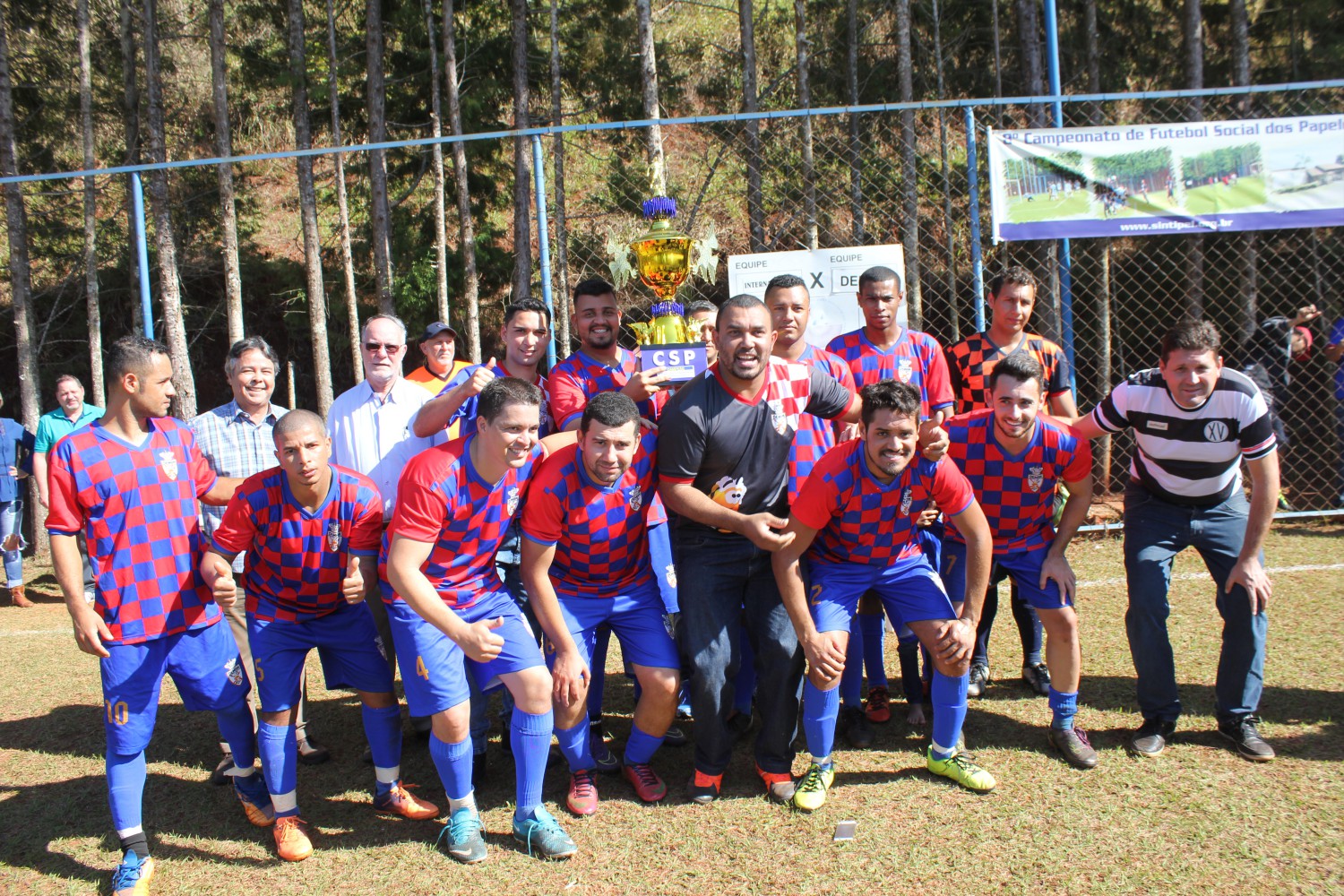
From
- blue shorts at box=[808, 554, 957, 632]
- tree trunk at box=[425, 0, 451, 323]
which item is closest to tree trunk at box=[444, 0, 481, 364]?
tree trunk at box=[425, 0, 451, 323]

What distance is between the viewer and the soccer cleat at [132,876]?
3.13m

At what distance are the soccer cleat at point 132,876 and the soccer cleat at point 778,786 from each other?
231 cm

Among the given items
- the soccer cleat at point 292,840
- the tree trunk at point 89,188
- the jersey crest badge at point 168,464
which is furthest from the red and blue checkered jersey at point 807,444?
the tree trunk at point 89,188

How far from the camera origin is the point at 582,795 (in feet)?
11.8

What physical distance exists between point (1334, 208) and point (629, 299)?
9644mm

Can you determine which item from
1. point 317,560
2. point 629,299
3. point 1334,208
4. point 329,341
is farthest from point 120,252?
→ point 1334,208

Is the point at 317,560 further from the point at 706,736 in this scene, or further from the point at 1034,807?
the point at 1034,807

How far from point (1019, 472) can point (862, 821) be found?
1.61 m

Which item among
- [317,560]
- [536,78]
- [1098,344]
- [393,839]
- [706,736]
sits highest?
[536,78]

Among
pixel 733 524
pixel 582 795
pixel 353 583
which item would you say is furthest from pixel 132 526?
pixel 733 524

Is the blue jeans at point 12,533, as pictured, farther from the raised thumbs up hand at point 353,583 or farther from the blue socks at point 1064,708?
the blue socks at point 1064,708

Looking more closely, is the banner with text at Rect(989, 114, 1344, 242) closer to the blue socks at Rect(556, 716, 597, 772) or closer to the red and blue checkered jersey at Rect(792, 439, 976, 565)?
the red and blue checkered jersey at Rect(792, 439, 976, 565)

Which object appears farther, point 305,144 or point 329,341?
point 329,341

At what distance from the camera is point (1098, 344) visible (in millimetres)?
12359
